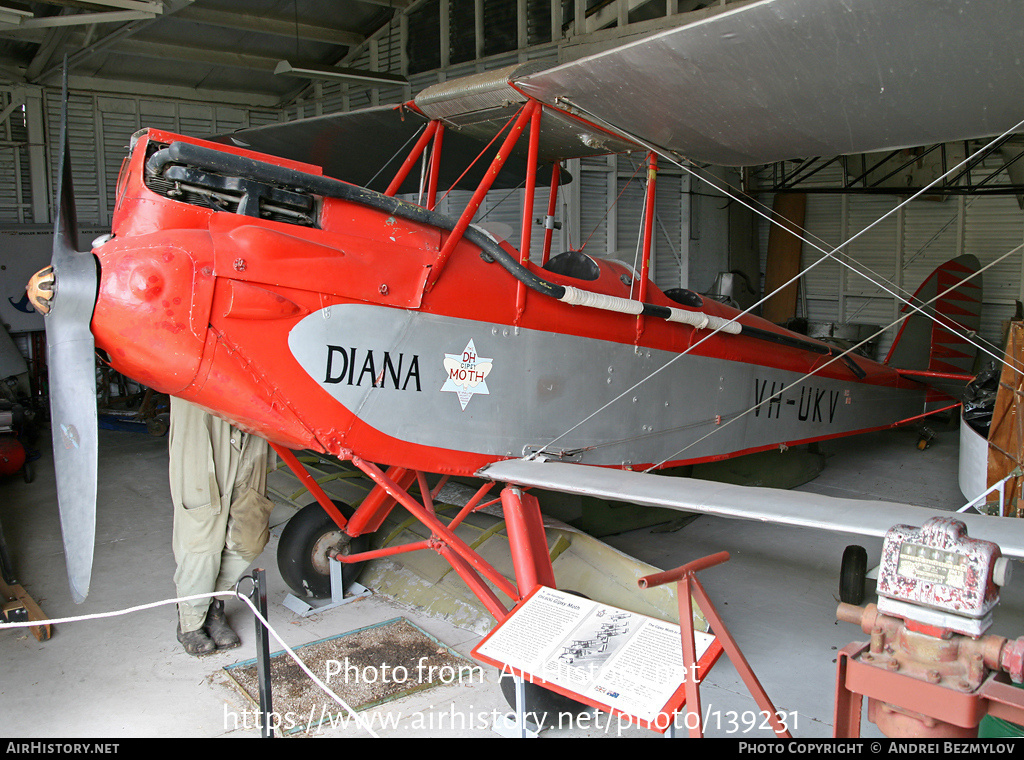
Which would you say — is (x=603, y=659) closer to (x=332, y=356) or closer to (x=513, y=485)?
(x=513, y=485)

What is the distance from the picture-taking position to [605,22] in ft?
32.1

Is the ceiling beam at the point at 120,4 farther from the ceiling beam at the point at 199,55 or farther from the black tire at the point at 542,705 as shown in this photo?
the black tire at the point at 542,705

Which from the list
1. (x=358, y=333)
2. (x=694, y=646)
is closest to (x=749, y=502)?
(x=694, y=646)

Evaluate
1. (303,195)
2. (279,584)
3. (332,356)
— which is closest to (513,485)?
(332,356)

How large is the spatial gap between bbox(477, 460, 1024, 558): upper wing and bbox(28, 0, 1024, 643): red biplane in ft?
0.04

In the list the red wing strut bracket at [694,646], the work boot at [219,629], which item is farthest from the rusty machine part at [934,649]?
the work boot at [219,629]

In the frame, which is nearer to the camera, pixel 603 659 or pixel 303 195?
pixel 603 659

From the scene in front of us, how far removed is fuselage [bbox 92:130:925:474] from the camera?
2895mm

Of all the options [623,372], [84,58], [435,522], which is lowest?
[435,522]

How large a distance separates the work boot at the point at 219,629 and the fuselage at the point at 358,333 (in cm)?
128

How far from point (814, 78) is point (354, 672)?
3421mm

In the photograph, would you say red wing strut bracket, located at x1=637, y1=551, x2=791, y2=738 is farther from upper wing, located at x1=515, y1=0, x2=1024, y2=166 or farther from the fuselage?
upper wing, located at x1=515, y1=0, x2=1024, y2=166

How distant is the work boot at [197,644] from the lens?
3811 millimetres

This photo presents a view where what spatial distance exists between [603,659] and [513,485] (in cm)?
123
